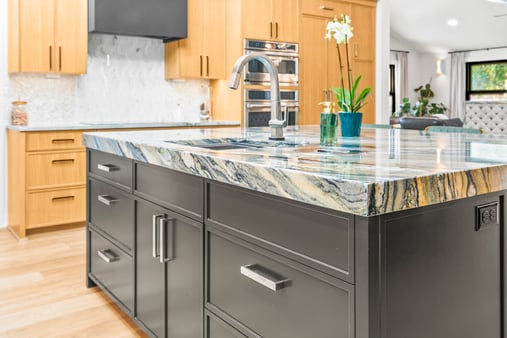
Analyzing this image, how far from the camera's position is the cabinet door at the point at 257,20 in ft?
16.3

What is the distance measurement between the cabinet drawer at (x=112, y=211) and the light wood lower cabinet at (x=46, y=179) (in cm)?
151

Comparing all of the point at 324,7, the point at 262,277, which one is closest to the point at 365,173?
the point at 262,277

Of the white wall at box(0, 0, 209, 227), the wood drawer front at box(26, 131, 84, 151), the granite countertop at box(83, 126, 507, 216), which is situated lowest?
the granite countertop at box(83, 126, 507, 216)

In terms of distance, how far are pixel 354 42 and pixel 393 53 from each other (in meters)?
7.32

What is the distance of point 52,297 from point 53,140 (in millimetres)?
1677

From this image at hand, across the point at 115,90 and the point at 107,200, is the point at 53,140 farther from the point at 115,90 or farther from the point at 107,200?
the point at 107,200

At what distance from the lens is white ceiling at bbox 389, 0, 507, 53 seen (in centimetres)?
1002

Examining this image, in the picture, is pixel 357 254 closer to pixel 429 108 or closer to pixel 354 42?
pixel 354 42

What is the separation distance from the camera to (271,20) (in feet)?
16.9

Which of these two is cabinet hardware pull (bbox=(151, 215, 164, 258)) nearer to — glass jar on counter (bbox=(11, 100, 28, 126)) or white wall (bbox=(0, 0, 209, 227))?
glass jar on counter (bbox=(11, 100, 28, 126))

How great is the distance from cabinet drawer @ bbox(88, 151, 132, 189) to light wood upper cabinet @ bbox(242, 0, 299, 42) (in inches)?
111

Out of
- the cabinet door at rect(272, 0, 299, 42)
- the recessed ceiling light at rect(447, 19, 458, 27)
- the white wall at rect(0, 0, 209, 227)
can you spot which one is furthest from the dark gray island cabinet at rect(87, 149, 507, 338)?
the recessed ceiling light at rect(447, 19, 458, 27)

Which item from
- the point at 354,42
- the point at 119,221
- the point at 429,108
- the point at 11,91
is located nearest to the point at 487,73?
the point at 429,108

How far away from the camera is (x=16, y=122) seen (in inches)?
164
